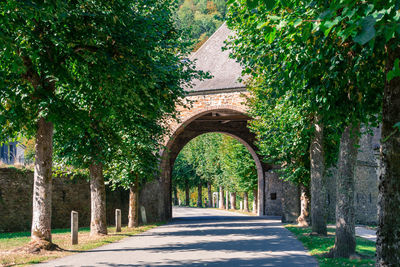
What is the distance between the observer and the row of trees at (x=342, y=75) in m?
4.64

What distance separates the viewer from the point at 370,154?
3478cm

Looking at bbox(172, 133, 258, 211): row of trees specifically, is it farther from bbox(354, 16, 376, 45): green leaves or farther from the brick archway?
bbox(354, 16, 376, 45): green leaves

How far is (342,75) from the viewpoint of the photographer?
8102mm

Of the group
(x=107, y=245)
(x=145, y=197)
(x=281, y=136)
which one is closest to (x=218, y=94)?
(x=145, y=197)

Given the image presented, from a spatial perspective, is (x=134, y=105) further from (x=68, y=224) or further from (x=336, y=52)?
(x=68, y=224)

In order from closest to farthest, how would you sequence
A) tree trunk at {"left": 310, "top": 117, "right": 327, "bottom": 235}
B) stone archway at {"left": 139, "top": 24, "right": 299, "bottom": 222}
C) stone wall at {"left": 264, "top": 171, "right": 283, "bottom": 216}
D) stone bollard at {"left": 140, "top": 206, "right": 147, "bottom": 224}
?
tree trunk at {"left": 310, "top": 117, "right": 327, "bottom": 235}, stone bollard at {"left": 140, "top": 206, "right": 147, "bottom": 224}, stone archway at {"left": 139, "top": 24, "right": 299, "bottom": 222}, stone wall at {"left": 264, "top": 171, "right": 283, "bottom": 216}

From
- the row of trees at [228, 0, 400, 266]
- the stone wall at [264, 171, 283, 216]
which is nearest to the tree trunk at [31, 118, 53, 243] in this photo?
the row of trees at [228, 0, 400, 266]

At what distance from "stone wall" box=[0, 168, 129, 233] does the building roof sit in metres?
8.21

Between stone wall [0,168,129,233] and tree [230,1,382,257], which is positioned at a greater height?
tree [230,1,382,257]

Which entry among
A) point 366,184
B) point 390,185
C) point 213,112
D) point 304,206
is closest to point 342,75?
point 390,185

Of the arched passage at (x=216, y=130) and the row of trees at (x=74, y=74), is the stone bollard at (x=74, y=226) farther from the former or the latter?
the arched passage at (x=216, y=130)

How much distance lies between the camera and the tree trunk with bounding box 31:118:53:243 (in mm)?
11453

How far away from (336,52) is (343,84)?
23.1 inches

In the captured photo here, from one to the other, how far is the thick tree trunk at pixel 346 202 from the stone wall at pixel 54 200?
1477cm
